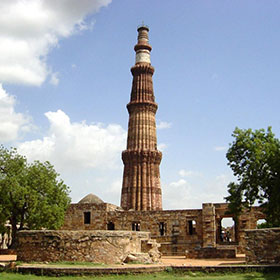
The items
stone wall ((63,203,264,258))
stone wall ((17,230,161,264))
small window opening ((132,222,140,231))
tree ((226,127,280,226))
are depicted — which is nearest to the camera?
stone wall ((17,230,161,264))

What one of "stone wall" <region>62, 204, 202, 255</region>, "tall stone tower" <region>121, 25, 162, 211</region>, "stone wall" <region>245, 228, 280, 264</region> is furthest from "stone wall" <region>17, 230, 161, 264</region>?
"tall stone tower" <region>121, 25, 162, 211</region>

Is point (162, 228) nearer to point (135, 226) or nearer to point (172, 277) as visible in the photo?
point (135, 226)

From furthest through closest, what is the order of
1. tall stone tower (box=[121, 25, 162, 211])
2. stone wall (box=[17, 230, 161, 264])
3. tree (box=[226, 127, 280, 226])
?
tall stone tower (box=[121, 25, 162, 211]) < tree (box=[226, 127, 280, 226]) < stone wall (box=[17, 230, 161, 264])

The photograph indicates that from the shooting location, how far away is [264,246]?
1295 centimetres

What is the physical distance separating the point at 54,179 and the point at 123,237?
9.82 m

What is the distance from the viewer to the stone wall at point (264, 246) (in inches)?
504

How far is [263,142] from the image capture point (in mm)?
20047

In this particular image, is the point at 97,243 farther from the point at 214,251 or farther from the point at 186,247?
the point at 186,247

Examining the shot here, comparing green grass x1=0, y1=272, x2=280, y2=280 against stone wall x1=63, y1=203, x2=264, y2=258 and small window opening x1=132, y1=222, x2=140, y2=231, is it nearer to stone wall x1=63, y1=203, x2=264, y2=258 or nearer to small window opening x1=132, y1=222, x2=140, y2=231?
stone wall x1=63, y1=203, x2=264, y2=258

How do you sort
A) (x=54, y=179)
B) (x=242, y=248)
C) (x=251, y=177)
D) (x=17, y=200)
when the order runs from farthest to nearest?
(x=242, y=248) → (x=54, y=179) → (x=17, y=200) → (x=251, y=177)

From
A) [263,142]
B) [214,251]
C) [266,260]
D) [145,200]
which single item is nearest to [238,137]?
[263,142]

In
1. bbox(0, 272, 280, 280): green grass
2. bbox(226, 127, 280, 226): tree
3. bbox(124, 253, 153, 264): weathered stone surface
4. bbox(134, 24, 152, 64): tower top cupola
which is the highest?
bbox(134, 24, 152, 64): tower top cupola

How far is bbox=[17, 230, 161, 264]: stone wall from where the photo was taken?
13570mm

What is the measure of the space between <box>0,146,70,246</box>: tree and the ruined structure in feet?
21.5
